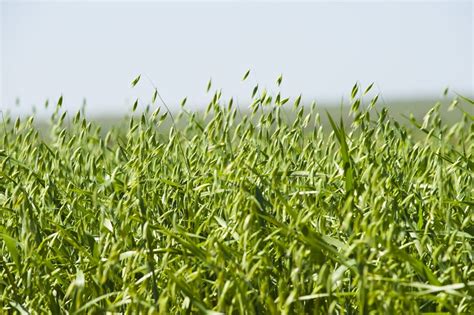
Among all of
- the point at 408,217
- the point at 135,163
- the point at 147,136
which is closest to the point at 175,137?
the point at 147,136

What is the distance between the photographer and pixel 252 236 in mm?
1798

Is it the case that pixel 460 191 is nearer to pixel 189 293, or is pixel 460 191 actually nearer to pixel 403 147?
pixel 403 147

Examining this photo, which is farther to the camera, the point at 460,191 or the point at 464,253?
the point at 460,191

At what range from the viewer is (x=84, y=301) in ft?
6.90

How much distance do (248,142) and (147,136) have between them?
325mm

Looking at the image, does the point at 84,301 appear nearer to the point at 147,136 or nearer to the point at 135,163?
the point at 135,163

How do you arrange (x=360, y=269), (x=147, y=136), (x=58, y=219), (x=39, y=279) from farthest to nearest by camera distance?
(x=147, y=136) < (x=58, y=219) < (x=39, y=279) < (x=360, y=269)

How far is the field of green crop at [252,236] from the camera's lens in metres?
1.67

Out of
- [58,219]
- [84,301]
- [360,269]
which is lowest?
[84,301]

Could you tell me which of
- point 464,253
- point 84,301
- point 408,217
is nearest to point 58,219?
point 84,301

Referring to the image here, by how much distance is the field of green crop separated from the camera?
1.67m

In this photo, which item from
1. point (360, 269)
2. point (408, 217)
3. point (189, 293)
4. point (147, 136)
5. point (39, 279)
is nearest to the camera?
point (360, 269)

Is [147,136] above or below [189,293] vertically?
above

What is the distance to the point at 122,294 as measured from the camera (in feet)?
5.86
